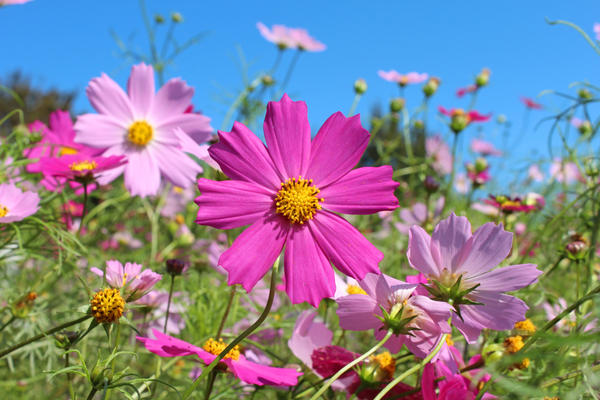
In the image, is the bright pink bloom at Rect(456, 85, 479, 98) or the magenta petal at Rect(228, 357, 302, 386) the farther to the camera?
the bright pink bloom at Rect(456, 85, 479, 98)

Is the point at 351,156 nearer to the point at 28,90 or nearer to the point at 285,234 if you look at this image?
the point at 285,234

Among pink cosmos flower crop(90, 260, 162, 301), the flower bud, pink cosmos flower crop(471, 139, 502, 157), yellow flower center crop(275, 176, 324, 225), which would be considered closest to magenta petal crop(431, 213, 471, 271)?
yellow flower center crop(275, 176, 324, 225)

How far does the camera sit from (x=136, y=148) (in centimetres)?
92

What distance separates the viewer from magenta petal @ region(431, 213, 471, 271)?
455 millimetres

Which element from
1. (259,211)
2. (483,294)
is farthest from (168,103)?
(483,294)

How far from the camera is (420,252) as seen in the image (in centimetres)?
45

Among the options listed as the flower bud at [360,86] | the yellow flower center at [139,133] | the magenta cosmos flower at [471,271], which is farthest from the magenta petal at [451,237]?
the flower bud at [360,86]

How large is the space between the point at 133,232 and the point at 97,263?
2.79 feet

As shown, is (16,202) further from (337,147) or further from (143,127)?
(337,147)

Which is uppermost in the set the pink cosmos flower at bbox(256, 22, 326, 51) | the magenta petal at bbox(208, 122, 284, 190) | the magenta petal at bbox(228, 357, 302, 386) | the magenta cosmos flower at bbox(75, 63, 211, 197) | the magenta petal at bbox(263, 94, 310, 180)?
the pink cosmos flower at bbox(256, 22, 326, 51)

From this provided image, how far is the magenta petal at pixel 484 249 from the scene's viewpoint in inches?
17.7

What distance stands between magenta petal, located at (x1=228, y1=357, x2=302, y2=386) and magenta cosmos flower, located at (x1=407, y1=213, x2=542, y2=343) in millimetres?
151

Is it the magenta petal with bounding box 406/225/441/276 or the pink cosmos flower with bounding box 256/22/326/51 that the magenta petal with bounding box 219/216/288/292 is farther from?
the pink cosmos flower with bounding box 256/22/326/51

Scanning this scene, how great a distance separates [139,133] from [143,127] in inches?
0.6
